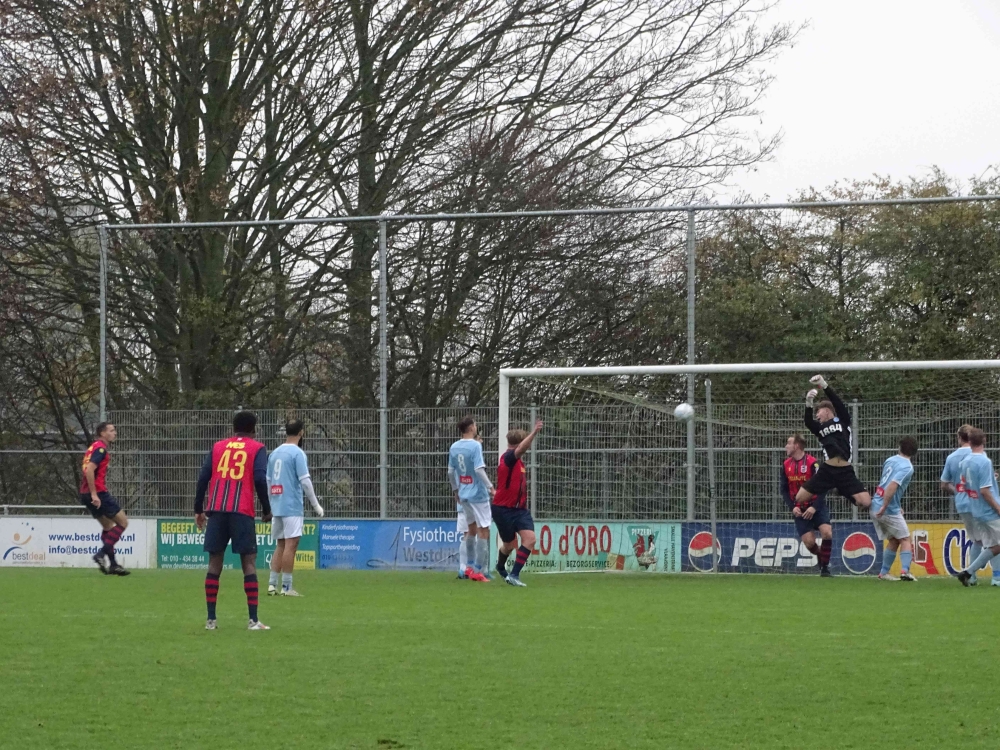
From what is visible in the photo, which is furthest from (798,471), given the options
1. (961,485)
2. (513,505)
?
(513,505)

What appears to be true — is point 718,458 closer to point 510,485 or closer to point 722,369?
point 722,369

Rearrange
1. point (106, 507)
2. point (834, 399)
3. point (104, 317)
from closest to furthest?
1. point (834, 399)
2. point (106, 507)
3. point (104, 317)

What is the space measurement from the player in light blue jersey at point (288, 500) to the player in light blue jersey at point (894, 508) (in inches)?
259

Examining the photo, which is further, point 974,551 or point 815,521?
point 815,521

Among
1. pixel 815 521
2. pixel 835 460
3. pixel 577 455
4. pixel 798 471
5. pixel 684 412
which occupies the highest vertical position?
pixel 684 412

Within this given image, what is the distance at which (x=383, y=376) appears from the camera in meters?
21.6

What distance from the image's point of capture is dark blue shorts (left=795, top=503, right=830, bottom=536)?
60.4 ft

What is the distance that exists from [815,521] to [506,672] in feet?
34.3

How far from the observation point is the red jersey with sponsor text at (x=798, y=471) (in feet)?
61.3

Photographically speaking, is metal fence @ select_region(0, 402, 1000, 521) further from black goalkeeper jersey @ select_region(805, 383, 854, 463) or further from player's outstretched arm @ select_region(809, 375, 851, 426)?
player's outstretched arm @ select_region(809, 375, 851, 426)

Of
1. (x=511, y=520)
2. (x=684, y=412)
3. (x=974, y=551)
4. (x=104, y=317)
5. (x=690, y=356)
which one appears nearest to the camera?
(x=511, y=520)

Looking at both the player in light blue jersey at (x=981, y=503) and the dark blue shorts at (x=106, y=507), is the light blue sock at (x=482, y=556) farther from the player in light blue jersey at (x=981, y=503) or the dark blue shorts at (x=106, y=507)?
the player in light blue jersey at (x=981, y=503)

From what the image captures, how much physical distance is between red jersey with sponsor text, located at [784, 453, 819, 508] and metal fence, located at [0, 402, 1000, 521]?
1.42 feet

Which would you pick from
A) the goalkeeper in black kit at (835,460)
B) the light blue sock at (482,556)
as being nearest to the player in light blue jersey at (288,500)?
the light blue sock at (482,556)
